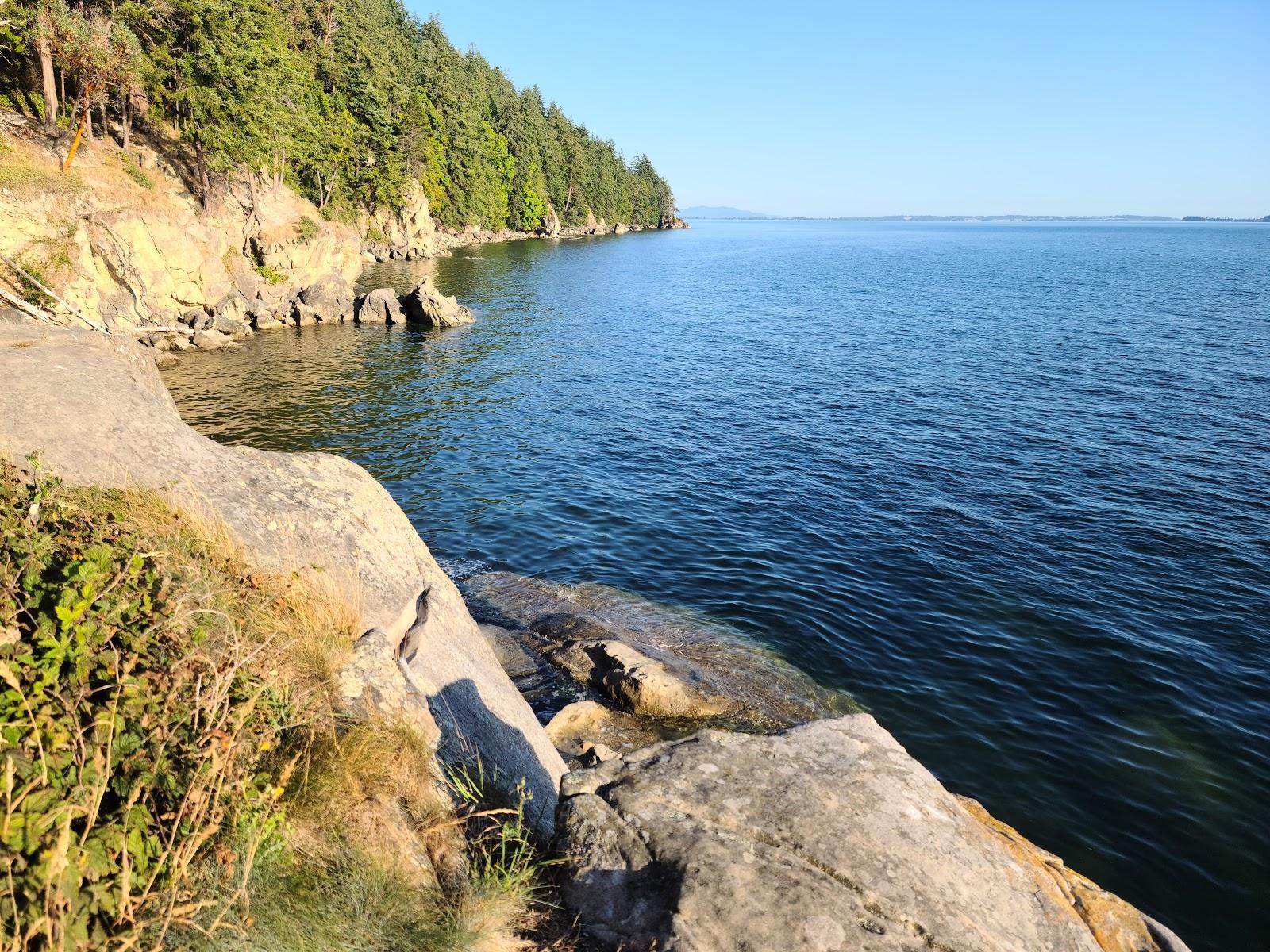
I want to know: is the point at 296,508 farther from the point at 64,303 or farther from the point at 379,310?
the point at 379,310

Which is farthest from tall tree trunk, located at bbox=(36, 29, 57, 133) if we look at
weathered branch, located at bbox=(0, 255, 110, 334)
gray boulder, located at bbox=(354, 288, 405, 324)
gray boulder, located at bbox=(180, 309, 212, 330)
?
weathered branch, located at bbox=(0, 255, 110, 334)

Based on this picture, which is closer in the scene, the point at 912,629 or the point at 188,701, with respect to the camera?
the point at 188,701

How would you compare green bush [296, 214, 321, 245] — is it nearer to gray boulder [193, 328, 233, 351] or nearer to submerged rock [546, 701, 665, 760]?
gray boulder [193, 328, 233, 351]

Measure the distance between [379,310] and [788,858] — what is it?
52430 mm

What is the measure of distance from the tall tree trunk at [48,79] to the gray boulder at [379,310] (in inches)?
743

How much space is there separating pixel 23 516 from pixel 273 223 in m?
53.7

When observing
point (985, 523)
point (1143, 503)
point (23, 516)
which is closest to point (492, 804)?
point (23, 516)

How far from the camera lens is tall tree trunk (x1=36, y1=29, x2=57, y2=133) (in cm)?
3575

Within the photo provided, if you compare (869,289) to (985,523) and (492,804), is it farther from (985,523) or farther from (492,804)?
(492,804)

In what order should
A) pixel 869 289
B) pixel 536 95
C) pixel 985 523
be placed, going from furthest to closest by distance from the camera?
pixel 536 95 < pixel 869 289 < pixel 985 523

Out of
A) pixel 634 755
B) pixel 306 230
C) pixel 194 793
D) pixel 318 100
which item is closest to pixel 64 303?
pixel 194 793

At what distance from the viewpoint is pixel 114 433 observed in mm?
9414

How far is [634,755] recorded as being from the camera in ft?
20.8

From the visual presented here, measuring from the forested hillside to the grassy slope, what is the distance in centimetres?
4416
